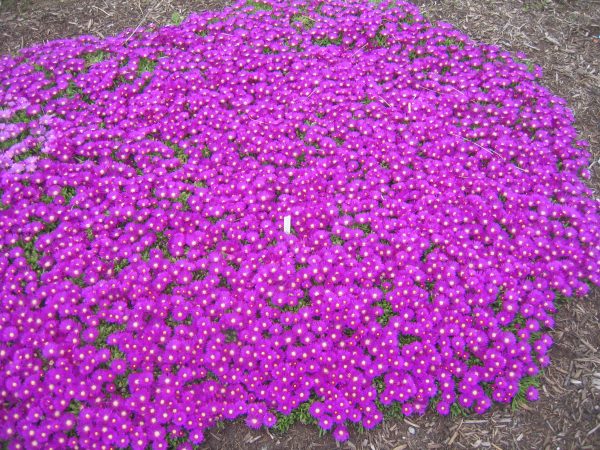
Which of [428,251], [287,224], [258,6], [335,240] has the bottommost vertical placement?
[428,251]

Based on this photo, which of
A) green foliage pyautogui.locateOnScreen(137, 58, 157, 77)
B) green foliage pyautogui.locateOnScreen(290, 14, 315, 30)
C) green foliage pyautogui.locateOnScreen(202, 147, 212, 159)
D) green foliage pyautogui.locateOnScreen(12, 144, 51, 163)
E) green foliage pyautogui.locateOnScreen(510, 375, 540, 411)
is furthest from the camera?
green foliage pyautogui.locateOnScreen(290, 14, 315, 30)

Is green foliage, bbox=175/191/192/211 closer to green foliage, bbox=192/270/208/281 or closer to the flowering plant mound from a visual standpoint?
the flowering plant mound

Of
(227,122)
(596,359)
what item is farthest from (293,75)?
(596,359)

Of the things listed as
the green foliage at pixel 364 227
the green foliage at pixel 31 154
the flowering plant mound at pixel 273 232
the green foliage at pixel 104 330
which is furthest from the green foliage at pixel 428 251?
the green foliage at pixel 31 154

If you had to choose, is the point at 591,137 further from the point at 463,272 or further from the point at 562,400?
the point at 562,400

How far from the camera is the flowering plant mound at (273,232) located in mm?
4004

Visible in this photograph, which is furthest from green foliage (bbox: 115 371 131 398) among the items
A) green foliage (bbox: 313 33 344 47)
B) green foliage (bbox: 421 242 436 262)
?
green foliage (bbox: 313 33 344 47)

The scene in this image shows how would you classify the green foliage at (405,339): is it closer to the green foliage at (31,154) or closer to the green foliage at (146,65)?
the green foliage at (31,154)

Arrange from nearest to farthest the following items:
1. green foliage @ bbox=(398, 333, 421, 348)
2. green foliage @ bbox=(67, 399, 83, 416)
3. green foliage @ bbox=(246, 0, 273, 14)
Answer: green foliage @ bbox=(67, 399, 83, 416) → green foliage @ bbox=(398, 333, 421, 348) → green foliage @ bbox=(246, 0, 273, 14)

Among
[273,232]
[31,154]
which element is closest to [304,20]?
[273,232]

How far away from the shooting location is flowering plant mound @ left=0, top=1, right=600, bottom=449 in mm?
4004

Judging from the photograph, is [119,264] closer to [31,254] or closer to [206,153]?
[31,254]

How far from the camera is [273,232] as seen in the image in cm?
477

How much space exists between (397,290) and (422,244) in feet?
1.92
